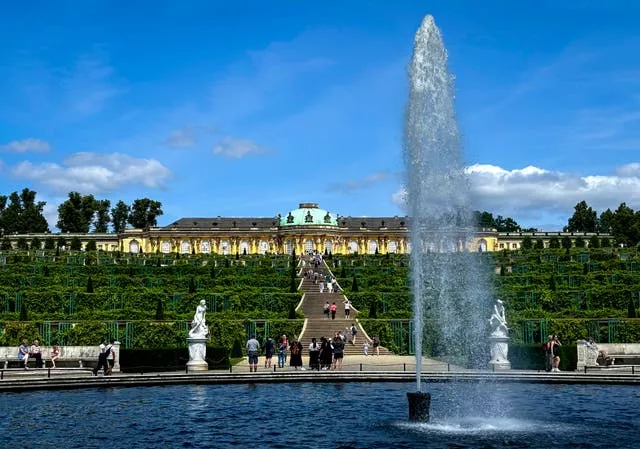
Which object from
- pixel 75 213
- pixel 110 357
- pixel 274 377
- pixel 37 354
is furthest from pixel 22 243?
pixel 274 377

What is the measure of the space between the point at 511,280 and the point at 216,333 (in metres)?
23.0

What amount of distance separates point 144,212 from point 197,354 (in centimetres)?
10813

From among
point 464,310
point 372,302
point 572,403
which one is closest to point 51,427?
point 572,403

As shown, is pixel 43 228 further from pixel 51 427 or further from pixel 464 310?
pixel 51 427

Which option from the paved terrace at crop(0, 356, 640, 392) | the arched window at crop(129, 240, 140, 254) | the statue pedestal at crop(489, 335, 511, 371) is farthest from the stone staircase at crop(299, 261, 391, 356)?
the arched window at crop(129, 240, 140, 254)

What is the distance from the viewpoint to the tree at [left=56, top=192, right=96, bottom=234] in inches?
4990

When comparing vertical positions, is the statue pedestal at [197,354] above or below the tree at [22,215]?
below

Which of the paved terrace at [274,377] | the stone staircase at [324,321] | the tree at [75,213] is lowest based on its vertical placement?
the paved terrace at [274,377]

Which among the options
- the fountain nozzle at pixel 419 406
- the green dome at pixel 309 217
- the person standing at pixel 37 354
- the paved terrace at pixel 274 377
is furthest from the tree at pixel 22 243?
the fountain nozzle at pixel 419 406

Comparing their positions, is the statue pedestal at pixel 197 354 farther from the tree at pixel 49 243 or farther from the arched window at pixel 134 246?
the arched window at pixel 134 246

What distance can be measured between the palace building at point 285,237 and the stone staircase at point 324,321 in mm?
67370

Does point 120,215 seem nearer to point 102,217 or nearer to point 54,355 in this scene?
point 102,217

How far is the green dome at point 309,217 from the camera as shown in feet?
399

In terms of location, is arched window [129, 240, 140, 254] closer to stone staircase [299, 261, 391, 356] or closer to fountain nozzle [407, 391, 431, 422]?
stone staircase [299, 261, 391, 356]
